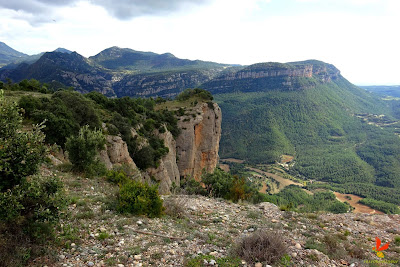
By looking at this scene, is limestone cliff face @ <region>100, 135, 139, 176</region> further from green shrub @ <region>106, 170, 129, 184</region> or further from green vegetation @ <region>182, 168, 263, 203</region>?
green vegetation @ <region>182, 168, 263, 203</region>

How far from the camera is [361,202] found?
68.4 m

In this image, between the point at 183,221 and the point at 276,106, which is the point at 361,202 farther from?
the point at 276,106

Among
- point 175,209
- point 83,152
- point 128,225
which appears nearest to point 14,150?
point 128,225

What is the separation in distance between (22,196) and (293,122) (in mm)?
163255

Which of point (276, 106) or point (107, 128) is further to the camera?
point (276, 106)

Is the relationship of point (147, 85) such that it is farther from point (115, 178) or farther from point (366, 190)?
point (115, 178)

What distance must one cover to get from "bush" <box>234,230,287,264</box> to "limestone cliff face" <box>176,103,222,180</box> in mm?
31499

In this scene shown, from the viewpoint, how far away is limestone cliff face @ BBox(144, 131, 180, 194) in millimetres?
25081

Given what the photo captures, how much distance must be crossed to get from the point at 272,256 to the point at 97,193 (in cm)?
857

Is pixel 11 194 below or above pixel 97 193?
above

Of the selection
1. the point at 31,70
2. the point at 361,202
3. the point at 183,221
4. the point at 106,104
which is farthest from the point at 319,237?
the point at 31,70

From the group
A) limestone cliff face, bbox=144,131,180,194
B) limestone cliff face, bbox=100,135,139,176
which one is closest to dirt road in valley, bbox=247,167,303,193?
limestone cliff face, bbox=144,131,180,194

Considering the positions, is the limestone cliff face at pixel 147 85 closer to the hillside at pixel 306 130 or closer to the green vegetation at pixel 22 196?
the hillside at pixel 306 130

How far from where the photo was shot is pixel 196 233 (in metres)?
8.03
